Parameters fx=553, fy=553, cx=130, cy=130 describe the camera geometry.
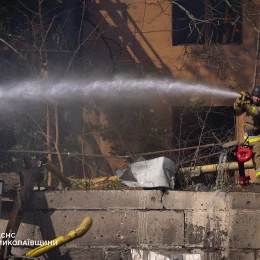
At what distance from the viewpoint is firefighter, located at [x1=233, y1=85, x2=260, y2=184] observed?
25.5 ft

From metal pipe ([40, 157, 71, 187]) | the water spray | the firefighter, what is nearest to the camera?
metal pipe ([40, 157, 71, 187])

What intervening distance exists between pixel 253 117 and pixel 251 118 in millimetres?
106

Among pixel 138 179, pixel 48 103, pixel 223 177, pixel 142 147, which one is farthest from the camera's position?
pixel 142 147

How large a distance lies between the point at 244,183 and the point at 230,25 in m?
4.57

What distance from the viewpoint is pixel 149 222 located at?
7.20 meters

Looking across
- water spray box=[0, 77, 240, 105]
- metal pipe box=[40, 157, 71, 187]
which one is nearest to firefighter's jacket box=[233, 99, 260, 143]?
water spray box=[0, 77, 240, 105]

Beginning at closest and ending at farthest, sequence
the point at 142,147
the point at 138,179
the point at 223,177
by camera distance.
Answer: the point at 138,179 < the point at 223,177 < the point at 142,147

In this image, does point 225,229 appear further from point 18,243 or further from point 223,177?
point 18,243

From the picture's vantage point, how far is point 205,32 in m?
11.0

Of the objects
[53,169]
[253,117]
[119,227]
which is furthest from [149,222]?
[253,117]

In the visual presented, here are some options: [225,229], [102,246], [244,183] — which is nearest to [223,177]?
[244,183]

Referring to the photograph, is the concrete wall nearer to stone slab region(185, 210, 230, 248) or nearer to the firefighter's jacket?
stone slab region(185, 210, 230, 248)

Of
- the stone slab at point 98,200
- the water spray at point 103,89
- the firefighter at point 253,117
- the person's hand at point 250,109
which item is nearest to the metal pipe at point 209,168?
the firefighter at point 253,117

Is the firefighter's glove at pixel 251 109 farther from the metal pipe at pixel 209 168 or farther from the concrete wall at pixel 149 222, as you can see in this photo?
the concrete wall at pixel 149 222
